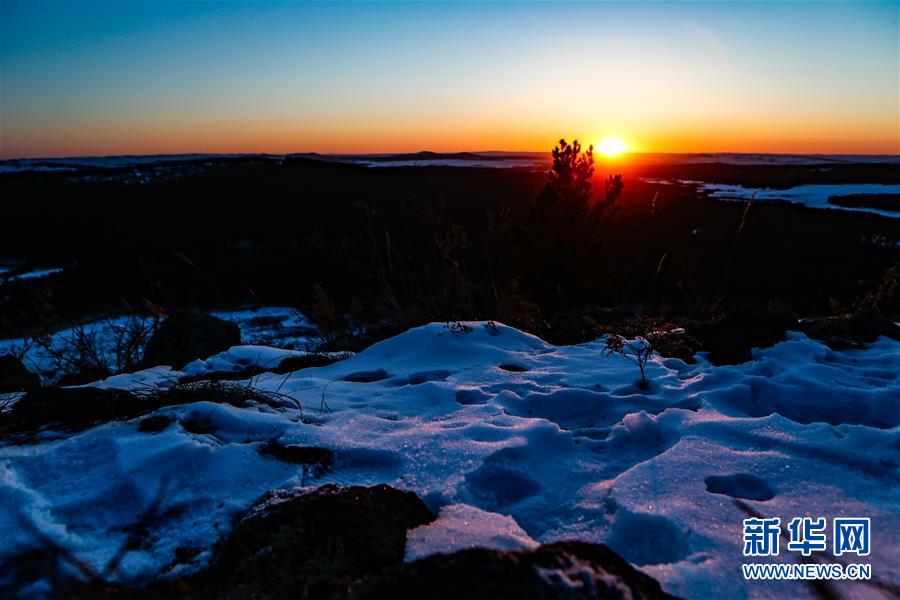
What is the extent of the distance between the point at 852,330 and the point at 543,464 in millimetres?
2577

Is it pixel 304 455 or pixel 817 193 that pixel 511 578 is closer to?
pixel 304 455

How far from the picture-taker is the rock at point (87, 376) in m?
3.03

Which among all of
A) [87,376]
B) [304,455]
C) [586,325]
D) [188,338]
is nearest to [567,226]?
[586,325]

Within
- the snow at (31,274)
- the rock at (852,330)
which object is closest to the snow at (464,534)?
the rock at (852,330)

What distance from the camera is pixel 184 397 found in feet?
6.78

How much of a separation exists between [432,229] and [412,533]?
3.36 meters

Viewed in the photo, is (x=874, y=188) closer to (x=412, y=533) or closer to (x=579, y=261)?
(x=579, y=261)

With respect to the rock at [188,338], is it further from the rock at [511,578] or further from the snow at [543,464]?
the rock at [511,578]

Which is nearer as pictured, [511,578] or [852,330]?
[511,578]

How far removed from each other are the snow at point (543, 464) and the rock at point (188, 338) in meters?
1.36

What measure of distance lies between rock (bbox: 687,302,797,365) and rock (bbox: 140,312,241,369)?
3397 mm

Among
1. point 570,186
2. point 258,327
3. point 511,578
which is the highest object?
point 570,186

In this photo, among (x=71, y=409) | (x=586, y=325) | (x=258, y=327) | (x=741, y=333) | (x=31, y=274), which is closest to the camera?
(x=71, y=409)

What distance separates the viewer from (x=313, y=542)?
114 cm
